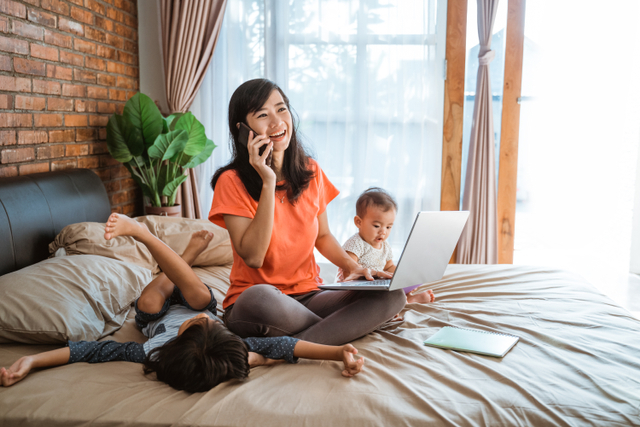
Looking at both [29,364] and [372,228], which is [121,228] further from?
[372,228]

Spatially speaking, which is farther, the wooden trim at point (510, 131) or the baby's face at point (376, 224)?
the wooden trim at point (510, 131)

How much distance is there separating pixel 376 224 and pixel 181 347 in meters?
1.09

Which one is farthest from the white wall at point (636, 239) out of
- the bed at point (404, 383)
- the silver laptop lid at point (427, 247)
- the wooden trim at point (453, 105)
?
the silver laptop lid at point (427, 247)

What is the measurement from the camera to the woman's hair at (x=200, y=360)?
1185 mm

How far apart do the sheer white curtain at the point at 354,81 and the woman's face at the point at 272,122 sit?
169 centimetres

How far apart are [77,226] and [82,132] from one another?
0.88m

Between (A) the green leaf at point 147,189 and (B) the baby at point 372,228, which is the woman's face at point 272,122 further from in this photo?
(A) the green leaf at point 147,189

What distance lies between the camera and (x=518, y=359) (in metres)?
1.34

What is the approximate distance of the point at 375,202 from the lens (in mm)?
2086

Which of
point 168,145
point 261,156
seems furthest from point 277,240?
→ point 168,145

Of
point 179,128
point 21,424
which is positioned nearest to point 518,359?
point 21,424

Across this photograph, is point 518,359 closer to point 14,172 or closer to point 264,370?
point 264,370

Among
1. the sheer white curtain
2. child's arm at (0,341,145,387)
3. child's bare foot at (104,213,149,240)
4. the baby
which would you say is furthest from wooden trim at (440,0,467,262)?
child's arm at (0,341,145,387)

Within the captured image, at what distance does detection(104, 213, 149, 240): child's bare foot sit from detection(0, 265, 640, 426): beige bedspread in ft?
1.24
